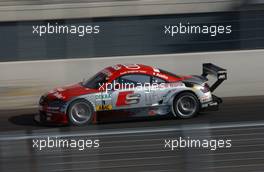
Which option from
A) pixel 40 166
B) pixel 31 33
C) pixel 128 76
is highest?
pixel 31 33

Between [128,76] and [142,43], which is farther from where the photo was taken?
[142,43]

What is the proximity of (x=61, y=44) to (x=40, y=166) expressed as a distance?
12009 mm

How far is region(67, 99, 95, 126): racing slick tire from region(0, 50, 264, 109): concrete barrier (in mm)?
3478

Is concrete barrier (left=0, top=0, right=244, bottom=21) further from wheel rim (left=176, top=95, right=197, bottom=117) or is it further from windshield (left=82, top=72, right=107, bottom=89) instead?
wheel rim (left=176, top=95, right=197, bottom=117)

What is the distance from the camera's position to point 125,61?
17.0 m

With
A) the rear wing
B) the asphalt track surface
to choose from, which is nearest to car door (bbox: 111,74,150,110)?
the rear wing

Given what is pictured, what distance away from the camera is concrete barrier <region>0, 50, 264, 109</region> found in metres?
16.6

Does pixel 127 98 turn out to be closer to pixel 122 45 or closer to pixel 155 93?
pixel 155 93

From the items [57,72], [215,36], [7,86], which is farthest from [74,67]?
[215,36]

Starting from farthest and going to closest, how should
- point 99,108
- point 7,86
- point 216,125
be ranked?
point 7,86, point 99,108, point 216,125

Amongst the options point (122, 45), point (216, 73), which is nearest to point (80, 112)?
point (216, 73)

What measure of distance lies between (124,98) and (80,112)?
882 millimetres

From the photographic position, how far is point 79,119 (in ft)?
43.5

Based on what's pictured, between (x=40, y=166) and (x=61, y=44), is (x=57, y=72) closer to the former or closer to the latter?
(x=61, y=44)
